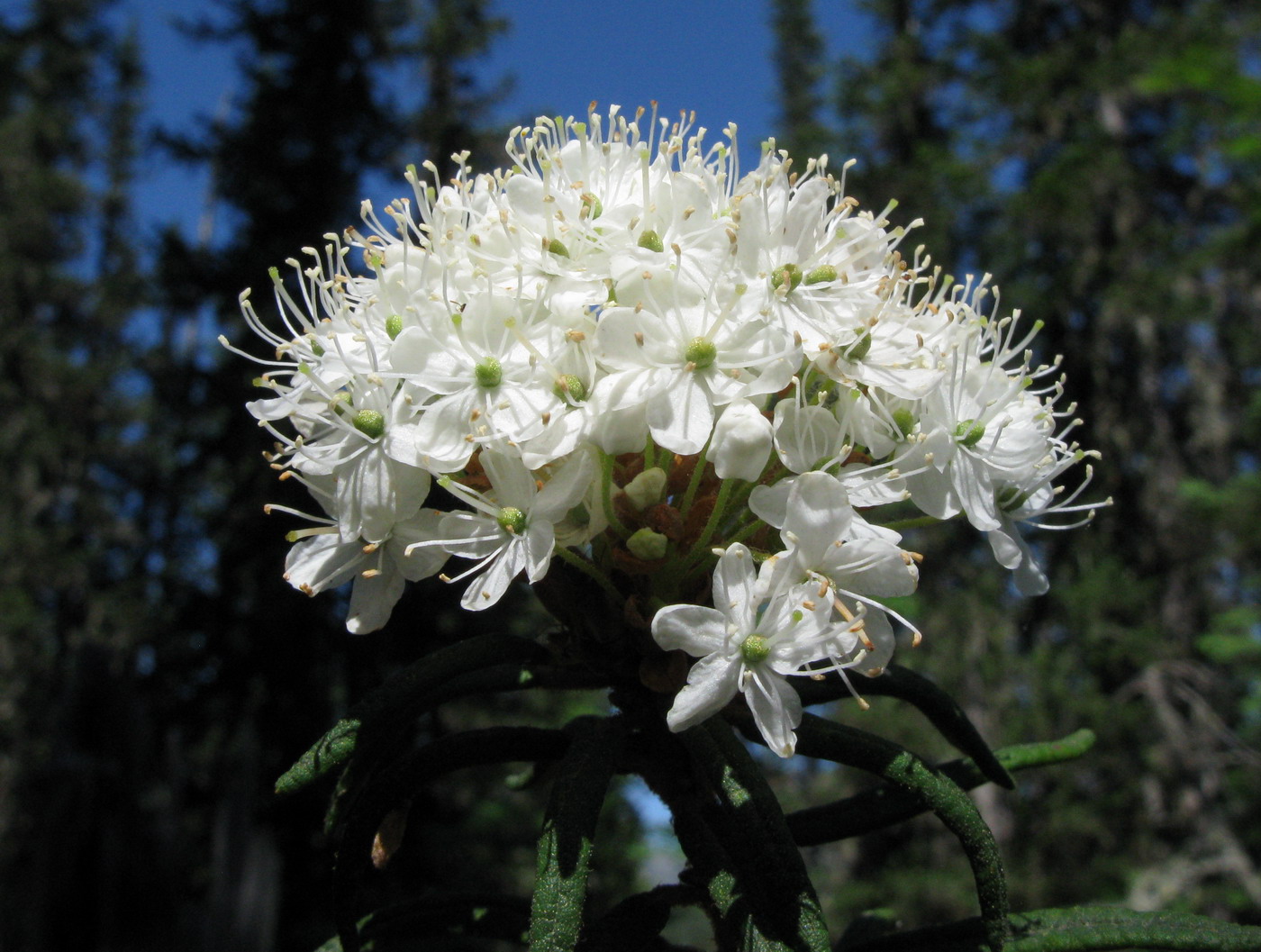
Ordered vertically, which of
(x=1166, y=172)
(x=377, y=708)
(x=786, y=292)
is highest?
(x=1166, y=172)

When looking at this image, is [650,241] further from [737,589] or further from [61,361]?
[61,361]

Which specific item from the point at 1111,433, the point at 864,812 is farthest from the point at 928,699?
the point at 1111,433

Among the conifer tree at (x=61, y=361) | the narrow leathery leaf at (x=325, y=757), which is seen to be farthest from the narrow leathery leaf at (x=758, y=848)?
the conifer tree at (x=61, y=361)

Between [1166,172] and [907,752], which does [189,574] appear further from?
[1166,172]

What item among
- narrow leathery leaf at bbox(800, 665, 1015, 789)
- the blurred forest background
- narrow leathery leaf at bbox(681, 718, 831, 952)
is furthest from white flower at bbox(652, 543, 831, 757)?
the blurred forest background

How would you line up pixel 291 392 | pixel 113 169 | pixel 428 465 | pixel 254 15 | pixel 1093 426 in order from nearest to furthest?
1. pixel 428 465
2. pixel 291 392
3. pixel 1093 426
4. pixel 254 15
5. pixel 113 169

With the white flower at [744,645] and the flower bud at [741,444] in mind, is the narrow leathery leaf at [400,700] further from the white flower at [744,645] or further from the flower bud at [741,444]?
the flower bud at [741,444]

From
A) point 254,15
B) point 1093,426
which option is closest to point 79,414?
point 254,15

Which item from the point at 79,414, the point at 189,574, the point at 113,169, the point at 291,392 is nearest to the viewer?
the point at 291,392

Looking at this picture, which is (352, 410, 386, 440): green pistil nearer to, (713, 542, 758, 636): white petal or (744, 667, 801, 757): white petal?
(713, 542, 758, 636): white petal
